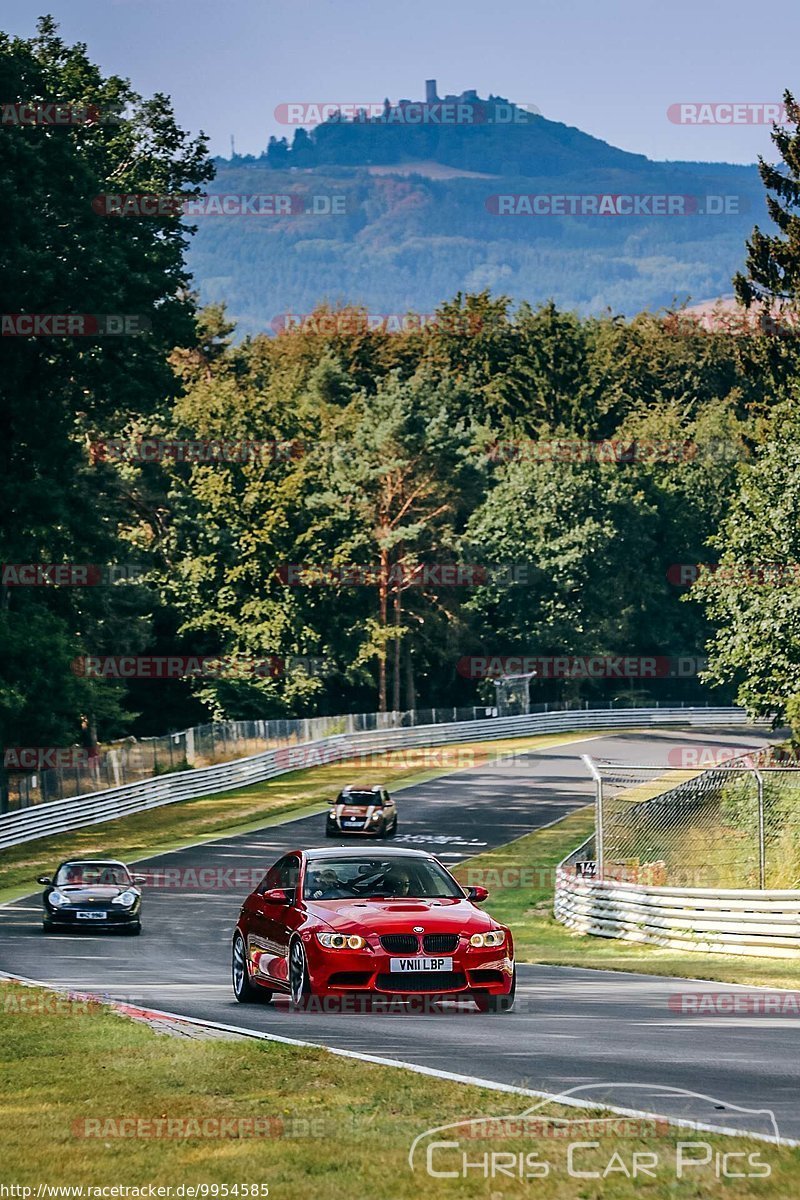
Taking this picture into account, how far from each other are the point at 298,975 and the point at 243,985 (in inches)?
65.3

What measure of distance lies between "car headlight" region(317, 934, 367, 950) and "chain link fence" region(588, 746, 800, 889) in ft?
38.5

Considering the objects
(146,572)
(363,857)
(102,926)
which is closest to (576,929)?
(102,926)

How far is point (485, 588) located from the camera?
98438 mm

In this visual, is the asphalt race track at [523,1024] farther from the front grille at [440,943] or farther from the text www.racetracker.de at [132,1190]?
the text www.racetracker.de at [132,1190]

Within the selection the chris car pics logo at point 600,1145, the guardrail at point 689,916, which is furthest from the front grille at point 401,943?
the guardrail at point 689,916

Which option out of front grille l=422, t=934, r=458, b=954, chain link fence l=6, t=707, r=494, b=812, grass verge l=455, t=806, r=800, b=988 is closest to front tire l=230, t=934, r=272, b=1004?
front grille l=422, t=934, r=458, b=954

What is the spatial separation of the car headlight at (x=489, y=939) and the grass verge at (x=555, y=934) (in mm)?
4969

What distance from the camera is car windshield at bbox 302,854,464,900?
15.2 metres

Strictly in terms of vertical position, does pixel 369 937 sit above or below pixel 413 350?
below

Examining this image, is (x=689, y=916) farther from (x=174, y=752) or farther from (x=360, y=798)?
(x=174, y=752)

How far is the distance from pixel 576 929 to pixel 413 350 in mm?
91975

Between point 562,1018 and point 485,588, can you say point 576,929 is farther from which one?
point 485,588

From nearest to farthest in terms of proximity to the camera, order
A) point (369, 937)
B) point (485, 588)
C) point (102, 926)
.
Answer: point (369, 937) → point (102, 926) → point (485, 588)

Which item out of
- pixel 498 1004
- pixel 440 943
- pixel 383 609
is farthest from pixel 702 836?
pixel 383 609
